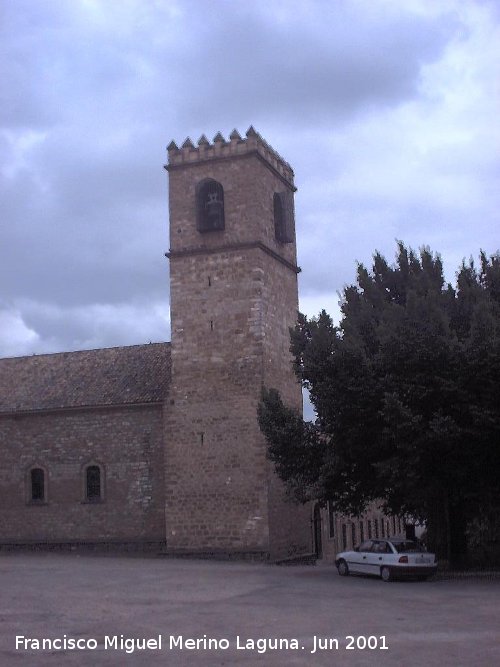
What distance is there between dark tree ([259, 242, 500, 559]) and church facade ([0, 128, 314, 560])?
452cm

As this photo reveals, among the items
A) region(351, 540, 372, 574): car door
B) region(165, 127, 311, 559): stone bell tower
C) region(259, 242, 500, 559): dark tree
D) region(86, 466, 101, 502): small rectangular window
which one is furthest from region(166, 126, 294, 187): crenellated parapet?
region(351, 540, 372, 574): car door

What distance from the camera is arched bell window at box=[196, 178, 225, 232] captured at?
32656 millimetres

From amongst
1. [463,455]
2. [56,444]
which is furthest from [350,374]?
[56,444]

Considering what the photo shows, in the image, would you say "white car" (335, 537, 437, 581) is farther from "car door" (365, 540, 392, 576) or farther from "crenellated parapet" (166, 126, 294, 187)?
"crenellated parapet" (166, 126, 294, 187)

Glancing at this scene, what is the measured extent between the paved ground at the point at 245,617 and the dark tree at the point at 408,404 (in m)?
2.96

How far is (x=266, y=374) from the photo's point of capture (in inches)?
1232

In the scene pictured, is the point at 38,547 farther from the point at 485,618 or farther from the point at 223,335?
the point at 485,618

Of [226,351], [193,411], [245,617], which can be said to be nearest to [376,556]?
[245,617]

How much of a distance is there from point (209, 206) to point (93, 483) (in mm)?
12416

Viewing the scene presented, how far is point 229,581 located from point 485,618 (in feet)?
30.3

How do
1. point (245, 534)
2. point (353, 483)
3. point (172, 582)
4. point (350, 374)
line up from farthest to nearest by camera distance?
1. point (245, 534)
2. point (353, 483)
3. point (350, 374)
4. point (172, 582)

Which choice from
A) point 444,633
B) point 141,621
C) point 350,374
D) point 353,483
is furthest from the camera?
point 353,483

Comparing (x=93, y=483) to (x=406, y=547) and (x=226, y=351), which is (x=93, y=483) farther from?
(x=406, y=547)

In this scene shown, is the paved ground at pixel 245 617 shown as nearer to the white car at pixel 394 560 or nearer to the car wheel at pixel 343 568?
the white car at pixel 394 560
